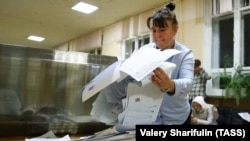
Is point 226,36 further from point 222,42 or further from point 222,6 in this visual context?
point 222,6

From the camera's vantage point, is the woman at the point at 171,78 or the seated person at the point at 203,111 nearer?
the woman at the point at 171,78

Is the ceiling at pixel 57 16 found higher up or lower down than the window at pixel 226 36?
higher up

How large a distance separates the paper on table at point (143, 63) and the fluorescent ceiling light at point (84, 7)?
13.2 ft

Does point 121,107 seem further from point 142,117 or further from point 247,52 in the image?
point 247,52

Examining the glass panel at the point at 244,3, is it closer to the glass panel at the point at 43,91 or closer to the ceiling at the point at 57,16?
the ceiling at the point at 57,16

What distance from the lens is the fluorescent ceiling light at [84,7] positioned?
450 cm

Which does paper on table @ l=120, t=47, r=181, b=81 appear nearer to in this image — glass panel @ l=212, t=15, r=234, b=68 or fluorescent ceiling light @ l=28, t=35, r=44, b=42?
glass panel @ l=212, t=15, r=234, b=68

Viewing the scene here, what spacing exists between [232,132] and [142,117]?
19cm

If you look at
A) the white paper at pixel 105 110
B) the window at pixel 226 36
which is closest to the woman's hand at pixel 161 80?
the white paper at pixel 105 110

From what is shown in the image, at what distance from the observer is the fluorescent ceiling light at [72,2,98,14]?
450cm

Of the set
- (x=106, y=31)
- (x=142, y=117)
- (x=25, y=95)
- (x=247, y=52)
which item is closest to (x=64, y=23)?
(x=106, y=31)

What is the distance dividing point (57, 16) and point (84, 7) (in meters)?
0.90

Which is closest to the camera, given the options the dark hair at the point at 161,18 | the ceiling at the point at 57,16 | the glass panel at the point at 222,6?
the dark hair at the point at 161,18

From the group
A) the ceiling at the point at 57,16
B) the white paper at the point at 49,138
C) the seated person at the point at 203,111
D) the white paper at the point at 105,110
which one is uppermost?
the ceiling at the point at 57,16
